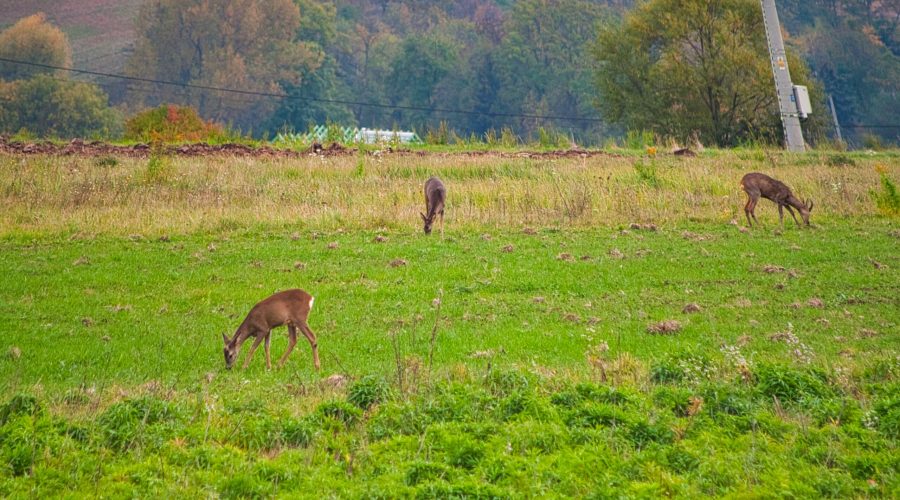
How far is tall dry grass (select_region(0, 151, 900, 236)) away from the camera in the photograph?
22.4m

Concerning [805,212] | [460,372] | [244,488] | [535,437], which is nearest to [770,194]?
[805,212]

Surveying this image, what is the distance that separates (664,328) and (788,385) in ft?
12.8

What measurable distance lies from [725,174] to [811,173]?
283 centimetres

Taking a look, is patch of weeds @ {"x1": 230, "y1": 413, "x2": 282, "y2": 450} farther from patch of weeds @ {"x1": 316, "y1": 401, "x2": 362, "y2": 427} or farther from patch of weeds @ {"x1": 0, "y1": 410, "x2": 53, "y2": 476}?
patch of weeds @ {"x1": 0, "y1": 410, "x2": 53, "y2": 476}

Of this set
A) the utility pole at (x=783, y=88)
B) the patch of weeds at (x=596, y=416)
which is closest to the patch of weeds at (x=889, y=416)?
the patch of weeds at (x=596, y=416)

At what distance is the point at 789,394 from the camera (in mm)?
9141

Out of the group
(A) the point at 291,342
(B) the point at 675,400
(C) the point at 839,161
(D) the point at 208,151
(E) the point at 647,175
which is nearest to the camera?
(B) the point at 675,400

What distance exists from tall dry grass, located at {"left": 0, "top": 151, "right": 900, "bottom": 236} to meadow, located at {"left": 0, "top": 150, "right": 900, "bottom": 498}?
0.12 meters

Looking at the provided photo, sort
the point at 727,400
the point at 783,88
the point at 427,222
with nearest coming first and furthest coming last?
the point at 727,400, the point at 427,222, the point at 783,88

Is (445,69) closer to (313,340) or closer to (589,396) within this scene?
(313,340)

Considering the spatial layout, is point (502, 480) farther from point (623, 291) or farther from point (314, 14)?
point (314, 14)

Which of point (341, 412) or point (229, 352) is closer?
point (341, 412)

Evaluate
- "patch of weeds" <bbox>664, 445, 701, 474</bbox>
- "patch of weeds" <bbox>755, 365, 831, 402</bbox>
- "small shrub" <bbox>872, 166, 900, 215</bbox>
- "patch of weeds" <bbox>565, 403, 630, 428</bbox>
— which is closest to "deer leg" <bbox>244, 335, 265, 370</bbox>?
"patch of weeds" <bbox>565, 403, 630, 428</bbox>

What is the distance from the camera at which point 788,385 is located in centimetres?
923
